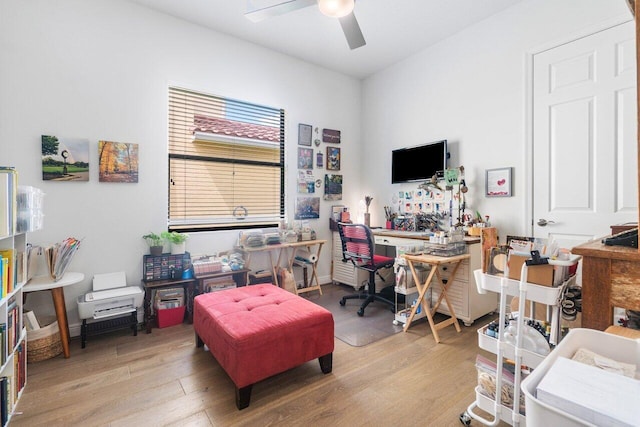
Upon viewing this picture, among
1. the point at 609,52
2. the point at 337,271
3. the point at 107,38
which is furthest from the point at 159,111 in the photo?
the point at 609,52

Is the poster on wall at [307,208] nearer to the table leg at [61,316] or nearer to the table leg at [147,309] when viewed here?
the table leg at [147,309]

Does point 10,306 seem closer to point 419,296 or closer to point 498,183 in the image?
point 419,296

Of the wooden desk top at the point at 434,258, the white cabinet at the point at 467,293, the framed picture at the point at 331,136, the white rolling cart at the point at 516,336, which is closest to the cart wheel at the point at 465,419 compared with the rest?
the white rolling cart at the point at 516,336

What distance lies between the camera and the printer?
234 centimetres

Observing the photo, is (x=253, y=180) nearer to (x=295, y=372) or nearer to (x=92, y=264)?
(x=92, y=264)

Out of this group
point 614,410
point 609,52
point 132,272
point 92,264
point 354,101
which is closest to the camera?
point 614,410

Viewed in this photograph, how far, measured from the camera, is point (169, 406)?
64.4 inches

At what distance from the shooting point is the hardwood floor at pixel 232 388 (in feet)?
5.08

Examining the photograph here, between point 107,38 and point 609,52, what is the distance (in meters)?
4.17

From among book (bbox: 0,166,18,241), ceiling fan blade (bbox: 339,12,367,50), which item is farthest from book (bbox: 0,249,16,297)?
ceiling fan blade (bbox: 339,12,367,50)

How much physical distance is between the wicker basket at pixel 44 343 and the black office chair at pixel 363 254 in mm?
2436

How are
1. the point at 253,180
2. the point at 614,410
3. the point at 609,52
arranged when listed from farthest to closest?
1. the point at 253,180
2. the point at 609,52
3. the point at 614,410

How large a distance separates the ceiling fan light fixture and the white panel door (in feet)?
6.33

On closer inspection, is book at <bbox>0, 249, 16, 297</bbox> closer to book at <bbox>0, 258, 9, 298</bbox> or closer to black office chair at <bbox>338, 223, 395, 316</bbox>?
book at <bbox>0, 258, 9, 298</bbox>
